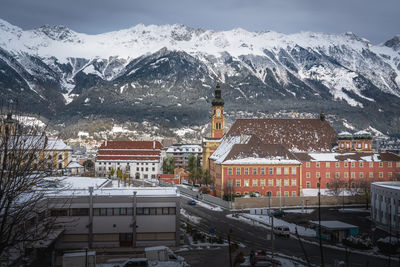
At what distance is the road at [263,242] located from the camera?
122ft

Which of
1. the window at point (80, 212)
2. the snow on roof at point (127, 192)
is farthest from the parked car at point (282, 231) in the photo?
the window at point (80, 212)

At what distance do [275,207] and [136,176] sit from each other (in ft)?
191

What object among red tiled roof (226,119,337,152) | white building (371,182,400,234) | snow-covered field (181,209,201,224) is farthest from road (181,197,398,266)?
red tiled roof (226,119,337,152)

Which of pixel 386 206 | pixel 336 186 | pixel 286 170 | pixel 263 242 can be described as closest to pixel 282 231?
pixel 263 242

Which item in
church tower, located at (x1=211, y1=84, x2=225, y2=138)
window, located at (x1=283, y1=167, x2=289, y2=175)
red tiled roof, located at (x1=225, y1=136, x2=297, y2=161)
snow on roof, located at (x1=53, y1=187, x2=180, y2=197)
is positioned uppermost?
church tower, located at (x1=211, y1=84, x2=225, y2=138)

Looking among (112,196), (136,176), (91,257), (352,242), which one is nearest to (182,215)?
(112,196)

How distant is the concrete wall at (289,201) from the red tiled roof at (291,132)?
53.0 ft

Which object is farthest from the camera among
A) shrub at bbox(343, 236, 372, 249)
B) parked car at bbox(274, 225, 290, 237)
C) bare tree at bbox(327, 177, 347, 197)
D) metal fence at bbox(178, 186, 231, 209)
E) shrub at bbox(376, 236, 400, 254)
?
bare tree at bbox(327, 177, 347, 197)

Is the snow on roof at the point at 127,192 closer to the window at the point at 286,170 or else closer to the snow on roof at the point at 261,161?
the snow on roof at the point at 261,161

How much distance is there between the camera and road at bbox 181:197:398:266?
1469 inches

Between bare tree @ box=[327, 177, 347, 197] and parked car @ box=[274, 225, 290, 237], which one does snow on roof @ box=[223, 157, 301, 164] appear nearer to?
bare tree @ box=[327, 177, 347, 197]

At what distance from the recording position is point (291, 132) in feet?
285

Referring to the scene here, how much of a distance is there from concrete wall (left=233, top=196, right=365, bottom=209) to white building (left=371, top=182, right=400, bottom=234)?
15775mm

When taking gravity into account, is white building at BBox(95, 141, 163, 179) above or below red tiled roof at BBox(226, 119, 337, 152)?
below
